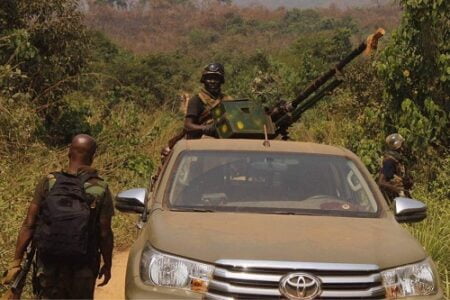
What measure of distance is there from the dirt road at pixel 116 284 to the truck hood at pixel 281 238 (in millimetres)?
2308

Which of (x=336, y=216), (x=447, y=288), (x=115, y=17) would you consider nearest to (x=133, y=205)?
(x=336, y=216)

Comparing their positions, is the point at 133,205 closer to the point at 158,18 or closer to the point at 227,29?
the point at 227,29

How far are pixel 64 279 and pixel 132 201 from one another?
651 millimetres

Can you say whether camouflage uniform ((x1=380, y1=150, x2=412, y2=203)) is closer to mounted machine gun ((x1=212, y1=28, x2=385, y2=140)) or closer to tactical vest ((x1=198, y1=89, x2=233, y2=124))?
mounted machine gun ((x1=212, y1=28, x2=385, y2=140))

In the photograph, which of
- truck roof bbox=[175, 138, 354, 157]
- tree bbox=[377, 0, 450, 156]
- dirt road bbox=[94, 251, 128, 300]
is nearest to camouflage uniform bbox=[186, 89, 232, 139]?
dirt road bbox=[94, 251, 128, 300]

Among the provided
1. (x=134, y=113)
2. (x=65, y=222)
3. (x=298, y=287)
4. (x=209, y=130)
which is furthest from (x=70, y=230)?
(x=134, y=113)

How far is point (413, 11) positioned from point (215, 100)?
3.43 metres

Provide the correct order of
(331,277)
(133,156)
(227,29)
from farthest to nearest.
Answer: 1. (227,29)
2. (133,156)
3. (331,277)

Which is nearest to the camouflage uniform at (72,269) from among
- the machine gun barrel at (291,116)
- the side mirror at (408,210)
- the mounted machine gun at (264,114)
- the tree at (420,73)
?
the side mirror at (408,210)

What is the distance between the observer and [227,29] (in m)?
79.2

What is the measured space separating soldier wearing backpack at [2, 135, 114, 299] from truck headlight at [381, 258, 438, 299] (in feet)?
5.27

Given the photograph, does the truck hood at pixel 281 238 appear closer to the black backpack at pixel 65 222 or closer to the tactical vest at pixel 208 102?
the black backpack at pixel 65 222

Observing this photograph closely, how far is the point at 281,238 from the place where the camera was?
385 centimetres

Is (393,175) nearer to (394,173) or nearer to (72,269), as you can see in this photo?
(394,173)
